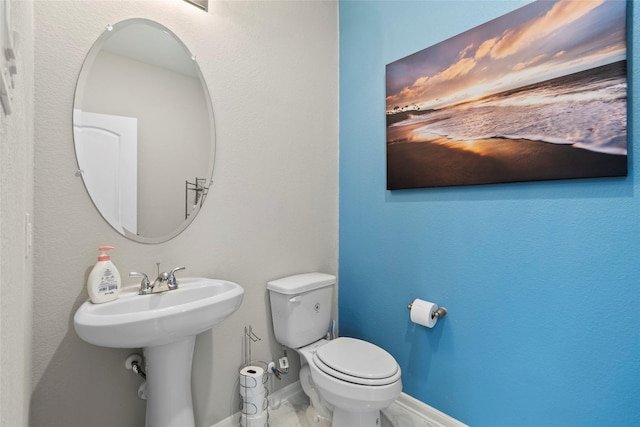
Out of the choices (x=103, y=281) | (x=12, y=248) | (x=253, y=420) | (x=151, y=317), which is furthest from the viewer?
(x=253, y=420)

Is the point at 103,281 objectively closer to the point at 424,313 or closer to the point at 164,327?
the point at 164,327

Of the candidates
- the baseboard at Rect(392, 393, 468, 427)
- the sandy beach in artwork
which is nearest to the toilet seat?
the baseboard at Rect(392, 393, 468, 427)

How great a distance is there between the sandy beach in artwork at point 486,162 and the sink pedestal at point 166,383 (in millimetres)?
1347

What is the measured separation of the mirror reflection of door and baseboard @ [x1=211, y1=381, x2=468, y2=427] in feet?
3.61

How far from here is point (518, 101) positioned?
4.50 feet

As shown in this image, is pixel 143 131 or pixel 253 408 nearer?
pixel 143 131

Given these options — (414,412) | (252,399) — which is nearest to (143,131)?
(252,399)

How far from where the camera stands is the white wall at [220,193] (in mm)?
1165

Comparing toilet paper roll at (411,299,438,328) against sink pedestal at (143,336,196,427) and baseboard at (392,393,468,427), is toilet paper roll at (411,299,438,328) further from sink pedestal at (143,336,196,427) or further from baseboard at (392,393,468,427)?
sink pedestal at (143,336,196,427)

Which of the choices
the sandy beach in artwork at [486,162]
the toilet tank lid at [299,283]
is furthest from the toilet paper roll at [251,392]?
the sandy beach in artwork at [486,162]

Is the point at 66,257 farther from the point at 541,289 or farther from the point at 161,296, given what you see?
the point at 541,289

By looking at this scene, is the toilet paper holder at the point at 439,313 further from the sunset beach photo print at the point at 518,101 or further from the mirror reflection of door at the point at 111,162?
the mirror reflection of door at the point at 111,162

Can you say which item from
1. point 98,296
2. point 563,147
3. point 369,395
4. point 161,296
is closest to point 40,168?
point 98,296

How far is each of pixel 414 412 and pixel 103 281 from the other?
165 centimetres
